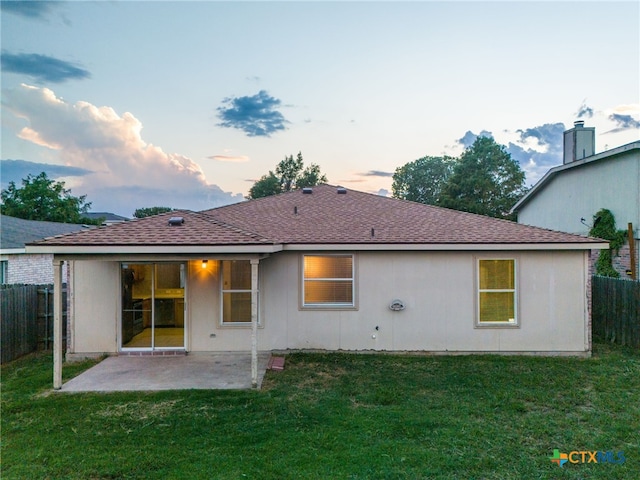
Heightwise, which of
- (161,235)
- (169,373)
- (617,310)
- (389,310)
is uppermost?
(161,235)

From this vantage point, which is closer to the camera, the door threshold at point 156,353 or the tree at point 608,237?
the door threshold at point 156,353

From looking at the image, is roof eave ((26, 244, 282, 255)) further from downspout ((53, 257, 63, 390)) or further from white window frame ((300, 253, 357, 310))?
white window frame ((300, 253, 357, 310))

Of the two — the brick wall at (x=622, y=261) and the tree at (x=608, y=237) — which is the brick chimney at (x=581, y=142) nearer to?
the tree at (x=608, y=237)

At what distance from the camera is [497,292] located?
8.21 m

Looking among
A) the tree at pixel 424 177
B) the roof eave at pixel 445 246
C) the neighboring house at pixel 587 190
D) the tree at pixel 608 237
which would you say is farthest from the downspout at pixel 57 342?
the tree at pixel 424 177

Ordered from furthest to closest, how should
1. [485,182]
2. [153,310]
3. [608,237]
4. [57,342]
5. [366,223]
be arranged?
[485,182] → [608,237] → [366,223] → [153,310] → [57,342]

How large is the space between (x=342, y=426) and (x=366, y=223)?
5.44 metres

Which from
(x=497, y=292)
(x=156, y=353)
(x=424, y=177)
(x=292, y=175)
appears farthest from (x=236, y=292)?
(x=424, y=177)

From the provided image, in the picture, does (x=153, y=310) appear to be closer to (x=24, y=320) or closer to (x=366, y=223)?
(x=24, y=320)

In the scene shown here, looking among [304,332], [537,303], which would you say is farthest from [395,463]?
[537,303]

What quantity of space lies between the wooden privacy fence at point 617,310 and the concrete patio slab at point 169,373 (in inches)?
338

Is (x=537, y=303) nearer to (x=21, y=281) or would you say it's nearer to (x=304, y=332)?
(x=304, y=332)

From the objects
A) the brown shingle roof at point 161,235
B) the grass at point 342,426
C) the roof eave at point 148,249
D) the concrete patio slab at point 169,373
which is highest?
the brown shingle roof at point 161,235

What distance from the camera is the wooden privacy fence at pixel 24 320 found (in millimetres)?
7809
